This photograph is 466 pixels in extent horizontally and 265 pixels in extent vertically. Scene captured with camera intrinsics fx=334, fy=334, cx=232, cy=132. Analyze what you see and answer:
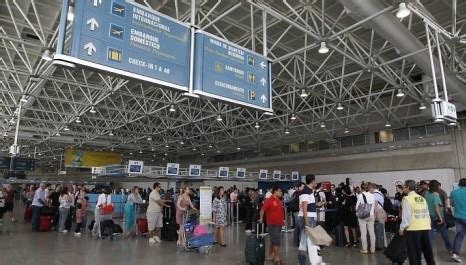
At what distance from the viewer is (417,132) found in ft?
69.0

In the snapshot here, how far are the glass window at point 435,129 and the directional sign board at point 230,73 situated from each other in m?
17.6

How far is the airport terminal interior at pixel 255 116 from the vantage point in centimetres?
507

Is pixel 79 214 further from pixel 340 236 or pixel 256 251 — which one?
pixel 340 236

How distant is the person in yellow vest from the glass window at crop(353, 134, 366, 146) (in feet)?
61.2

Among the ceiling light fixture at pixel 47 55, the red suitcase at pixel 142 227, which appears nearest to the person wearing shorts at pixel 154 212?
the red suitcase at pixel 142 227

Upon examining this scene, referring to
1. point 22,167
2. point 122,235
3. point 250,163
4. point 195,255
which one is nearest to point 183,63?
point 195,255

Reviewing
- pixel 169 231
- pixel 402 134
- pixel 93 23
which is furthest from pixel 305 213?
pixel 402 134

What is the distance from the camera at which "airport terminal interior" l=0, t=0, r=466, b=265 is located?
507 centimetres

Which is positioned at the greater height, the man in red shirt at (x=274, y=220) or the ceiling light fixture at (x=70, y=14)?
the ceiling light fixture at (x=70, y=14)

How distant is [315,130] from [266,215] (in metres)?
17.6

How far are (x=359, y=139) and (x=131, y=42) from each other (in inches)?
873

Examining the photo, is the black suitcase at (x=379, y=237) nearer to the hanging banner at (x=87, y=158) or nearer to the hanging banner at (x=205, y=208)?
the hanging banner at (x=205, y=208)

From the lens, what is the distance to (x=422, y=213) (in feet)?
19.4

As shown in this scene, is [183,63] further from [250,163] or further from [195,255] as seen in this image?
[250,163]
